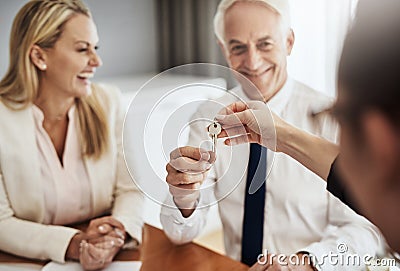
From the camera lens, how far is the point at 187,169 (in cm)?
90

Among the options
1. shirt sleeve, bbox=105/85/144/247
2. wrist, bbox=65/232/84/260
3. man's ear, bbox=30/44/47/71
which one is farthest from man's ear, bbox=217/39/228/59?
wrist, bbox=65/232/84/260

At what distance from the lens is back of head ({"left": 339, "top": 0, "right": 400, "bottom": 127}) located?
604 mm

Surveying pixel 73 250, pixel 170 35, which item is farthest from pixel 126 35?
pixel 73 250

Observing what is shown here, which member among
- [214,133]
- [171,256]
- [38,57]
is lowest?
[171,256]

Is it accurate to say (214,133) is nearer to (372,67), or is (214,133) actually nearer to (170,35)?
(170,35)

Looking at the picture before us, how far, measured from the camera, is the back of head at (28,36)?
0.94 metres

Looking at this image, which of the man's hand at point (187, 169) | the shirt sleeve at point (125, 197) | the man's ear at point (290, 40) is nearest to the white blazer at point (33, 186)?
the shirt sleeve at point (125, 197)

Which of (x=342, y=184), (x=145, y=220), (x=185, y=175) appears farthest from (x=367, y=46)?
(x=145, y=220)

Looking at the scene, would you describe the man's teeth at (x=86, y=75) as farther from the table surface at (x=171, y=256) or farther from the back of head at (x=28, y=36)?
the table surface at (x=171, y=256)

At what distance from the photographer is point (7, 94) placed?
37.5 inches

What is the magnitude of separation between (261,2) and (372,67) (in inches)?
13.4

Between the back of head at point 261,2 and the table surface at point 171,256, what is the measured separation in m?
0.39

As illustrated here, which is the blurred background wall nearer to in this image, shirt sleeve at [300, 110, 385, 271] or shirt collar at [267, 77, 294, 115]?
shirt collar at [267, 77, 294, 115]

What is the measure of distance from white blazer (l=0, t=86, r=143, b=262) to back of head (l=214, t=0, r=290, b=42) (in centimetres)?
22
